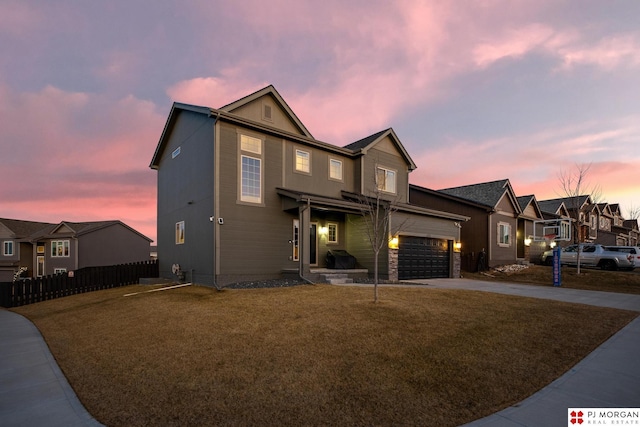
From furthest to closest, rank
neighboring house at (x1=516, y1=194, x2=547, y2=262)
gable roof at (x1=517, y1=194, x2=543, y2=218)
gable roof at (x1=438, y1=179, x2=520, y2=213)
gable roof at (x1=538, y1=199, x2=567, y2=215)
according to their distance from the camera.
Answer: gable roof at (x1=538, y1=199, x2=567, y2=215)
gable roof at (x1=517, y1=194, x2=543, y2=218)
neighboring house at (x1=516, y1=194, x2=547, y2=262)
gable roof at (x1=438, y1=179, x2=520, y2=213)

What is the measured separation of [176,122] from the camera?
691 inches

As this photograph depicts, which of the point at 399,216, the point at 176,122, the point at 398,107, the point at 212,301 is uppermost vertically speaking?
the point at 398,107

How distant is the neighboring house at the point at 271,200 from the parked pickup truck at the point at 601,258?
11.7 metres

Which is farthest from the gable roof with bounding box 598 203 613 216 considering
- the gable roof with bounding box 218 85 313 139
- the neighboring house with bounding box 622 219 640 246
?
the gable roof with bounding box 218 85 313 139

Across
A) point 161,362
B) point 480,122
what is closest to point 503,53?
point 480,122

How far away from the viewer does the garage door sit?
57.5 feet

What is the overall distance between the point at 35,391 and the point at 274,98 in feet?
45.0

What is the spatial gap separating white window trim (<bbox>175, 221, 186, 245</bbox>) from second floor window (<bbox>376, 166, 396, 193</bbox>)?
1081 cm

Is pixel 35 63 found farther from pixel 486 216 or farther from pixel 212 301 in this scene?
pixel 486 216

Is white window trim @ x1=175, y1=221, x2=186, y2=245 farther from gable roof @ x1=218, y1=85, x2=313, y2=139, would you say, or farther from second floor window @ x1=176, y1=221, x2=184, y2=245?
gable roof @ x1=218, y1=85, x2=313, y2=139

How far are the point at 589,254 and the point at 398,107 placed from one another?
58.2ft

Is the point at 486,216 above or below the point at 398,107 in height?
below

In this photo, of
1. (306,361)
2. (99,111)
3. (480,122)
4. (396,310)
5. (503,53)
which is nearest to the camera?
(306,361)

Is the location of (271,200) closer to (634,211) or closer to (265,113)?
(265,113)
